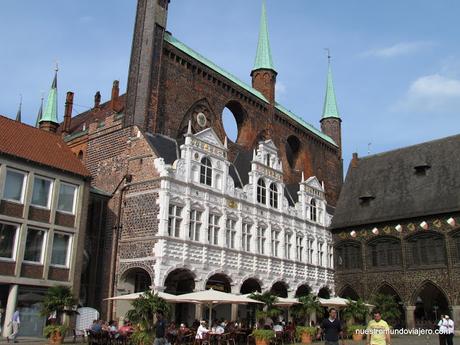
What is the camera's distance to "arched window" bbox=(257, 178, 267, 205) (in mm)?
35812

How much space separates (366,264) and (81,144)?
23245mm

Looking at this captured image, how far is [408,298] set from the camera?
3859 cm

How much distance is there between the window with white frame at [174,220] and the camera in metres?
28.5

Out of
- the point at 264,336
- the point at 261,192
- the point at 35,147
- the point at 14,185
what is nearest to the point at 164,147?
the point at 35,147

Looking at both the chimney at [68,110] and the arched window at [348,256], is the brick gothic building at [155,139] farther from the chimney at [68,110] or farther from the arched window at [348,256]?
the arched window at [348,256]

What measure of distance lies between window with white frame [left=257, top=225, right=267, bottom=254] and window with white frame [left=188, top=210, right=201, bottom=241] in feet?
19.4

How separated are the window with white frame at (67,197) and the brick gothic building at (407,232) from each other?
23.7 m

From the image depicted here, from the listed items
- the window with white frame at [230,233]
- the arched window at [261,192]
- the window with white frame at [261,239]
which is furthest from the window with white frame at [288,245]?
the window with white frame at [230,233]

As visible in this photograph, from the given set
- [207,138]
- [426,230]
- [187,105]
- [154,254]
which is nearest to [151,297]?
[154,254]

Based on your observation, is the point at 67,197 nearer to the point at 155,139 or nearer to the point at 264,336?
the point at 155,139

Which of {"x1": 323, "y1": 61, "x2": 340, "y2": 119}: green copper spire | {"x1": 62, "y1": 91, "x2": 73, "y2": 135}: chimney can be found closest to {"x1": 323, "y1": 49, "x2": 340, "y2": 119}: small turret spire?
{"x1": 323, "y1": 61, "x2": 340, "y2": 119}: green copper spire

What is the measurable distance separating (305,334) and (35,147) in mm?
16397

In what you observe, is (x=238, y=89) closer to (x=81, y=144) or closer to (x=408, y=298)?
(x=81, y=144)

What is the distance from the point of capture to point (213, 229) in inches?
1228
